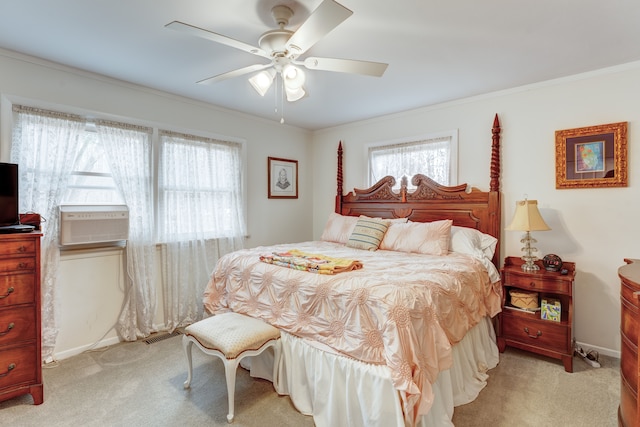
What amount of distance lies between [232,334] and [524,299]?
248 cm

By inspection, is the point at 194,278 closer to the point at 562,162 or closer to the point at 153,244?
the point at 153,244

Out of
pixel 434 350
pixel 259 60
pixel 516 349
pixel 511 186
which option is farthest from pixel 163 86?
pixel 516 349

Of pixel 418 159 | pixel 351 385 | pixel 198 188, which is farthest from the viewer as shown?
pixel 418 159

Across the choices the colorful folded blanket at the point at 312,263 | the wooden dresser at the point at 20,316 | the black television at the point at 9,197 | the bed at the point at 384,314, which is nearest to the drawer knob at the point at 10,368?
the wooden dresser at the point at 20,316

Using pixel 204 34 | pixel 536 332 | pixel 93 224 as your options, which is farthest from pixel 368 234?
pixel 93 224

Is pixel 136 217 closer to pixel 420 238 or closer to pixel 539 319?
pixel 420 238

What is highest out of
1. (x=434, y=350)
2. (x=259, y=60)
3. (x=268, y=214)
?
(x=259, y=60)

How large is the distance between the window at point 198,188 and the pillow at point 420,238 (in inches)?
→ 74.3

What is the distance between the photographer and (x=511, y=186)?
330 cm

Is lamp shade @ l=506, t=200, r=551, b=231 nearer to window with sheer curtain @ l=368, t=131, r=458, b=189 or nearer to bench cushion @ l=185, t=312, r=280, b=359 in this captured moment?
window with sheer curtain @ l=368, t=131, r=458, b=189

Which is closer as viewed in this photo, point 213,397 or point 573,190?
point 213,397

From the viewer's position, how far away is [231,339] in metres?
2.04

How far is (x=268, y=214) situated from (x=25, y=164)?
101 inches

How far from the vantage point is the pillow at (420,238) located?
3152 millimetres
